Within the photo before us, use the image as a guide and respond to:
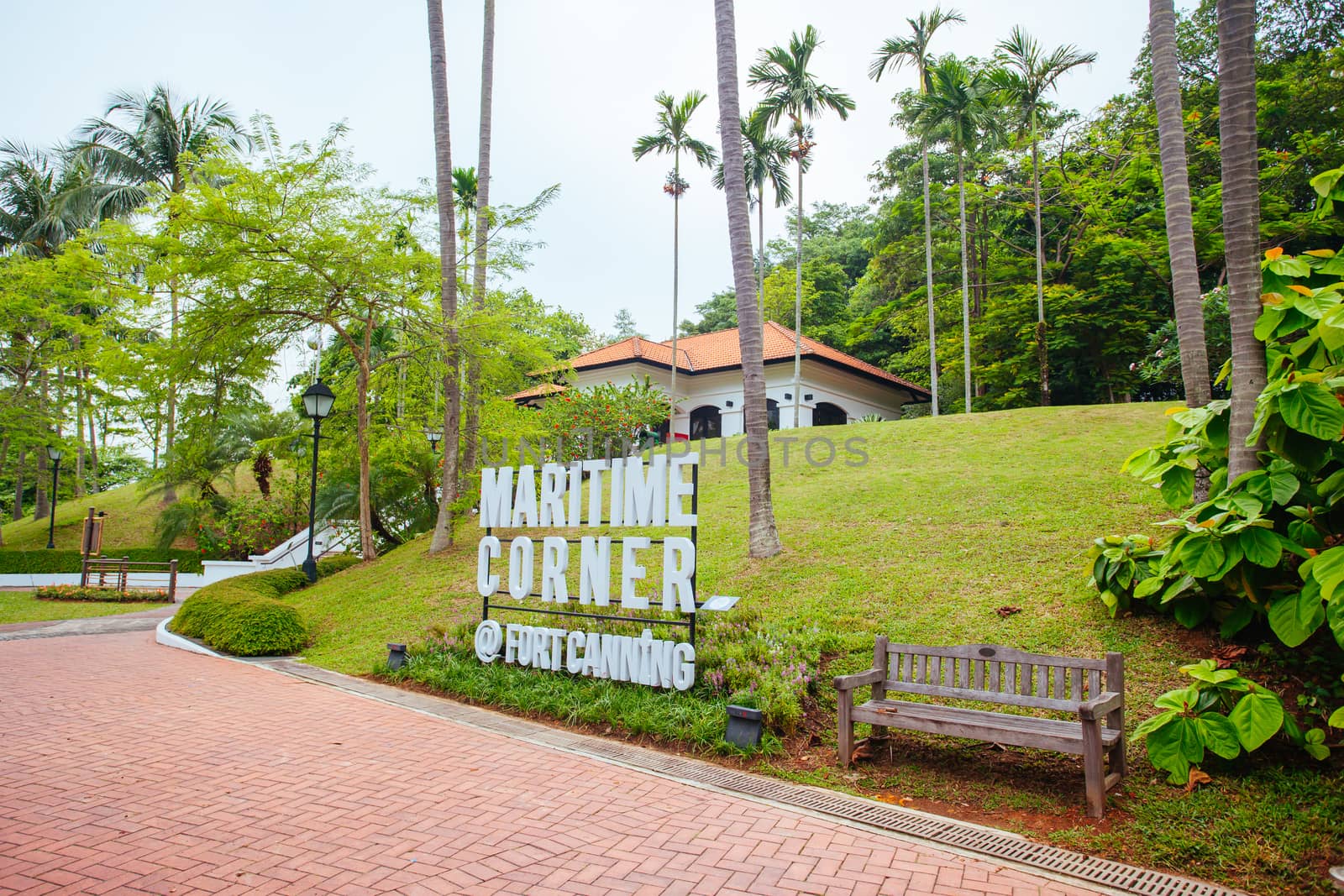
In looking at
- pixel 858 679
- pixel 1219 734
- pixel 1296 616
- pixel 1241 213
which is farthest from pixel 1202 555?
pixel 1241 213

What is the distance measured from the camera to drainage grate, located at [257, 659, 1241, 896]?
3.83 metres

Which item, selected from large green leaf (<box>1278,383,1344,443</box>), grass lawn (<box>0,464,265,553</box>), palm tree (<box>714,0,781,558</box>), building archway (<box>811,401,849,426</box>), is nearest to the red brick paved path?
large green leaf (<box>1278,383,1344,443</box>)

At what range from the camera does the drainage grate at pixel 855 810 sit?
12.6 feet

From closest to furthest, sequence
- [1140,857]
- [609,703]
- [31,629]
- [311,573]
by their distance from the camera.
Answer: [1140,857]
[609,703]
[31,629]
[311,573]

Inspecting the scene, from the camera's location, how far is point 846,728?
5.48 m

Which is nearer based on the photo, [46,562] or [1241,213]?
[1241,213]

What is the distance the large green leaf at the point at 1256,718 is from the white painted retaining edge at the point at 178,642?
429 inches

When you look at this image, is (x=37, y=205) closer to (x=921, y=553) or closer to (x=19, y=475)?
(x=19, y=475)

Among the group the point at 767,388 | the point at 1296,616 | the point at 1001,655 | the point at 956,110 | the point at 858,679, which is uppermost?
the point at 956,110

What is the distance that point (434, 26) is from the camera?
15.4 m

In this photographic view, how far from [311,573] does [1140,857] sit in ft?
49.0

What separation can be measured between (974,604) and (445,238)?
12.2m

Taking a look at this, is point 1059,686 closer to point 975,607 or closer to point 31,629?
point 975,607

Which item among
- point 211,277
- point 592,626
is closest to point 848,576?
point 592,626
